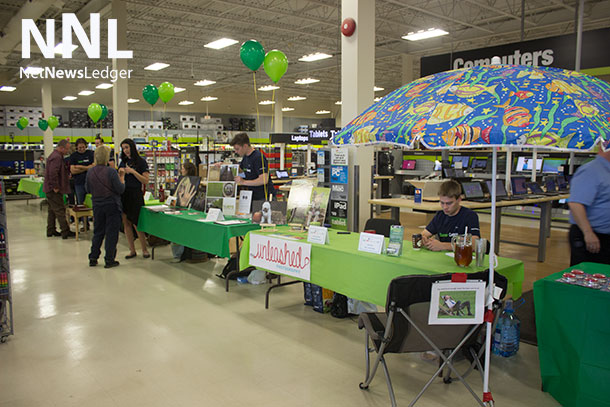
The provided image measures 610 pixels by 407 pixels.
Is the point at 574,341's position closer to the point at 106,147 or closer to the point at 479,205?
the point at 479,205

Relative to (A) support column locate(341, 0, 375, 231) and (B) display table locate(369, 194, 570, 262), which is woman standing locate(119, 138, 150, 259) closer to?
(A) support column locate(341, 0, 375, 231)

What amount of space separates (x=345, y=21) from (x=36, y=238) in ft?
22.1

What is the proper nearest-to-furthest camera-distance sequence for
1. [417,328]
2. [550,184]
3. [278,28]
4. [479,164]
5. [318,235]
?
[417,328] < [318,235] < [550,184] < [479,164] < [278,28]

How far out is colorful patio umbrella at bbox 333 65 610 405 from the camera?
1748 mm

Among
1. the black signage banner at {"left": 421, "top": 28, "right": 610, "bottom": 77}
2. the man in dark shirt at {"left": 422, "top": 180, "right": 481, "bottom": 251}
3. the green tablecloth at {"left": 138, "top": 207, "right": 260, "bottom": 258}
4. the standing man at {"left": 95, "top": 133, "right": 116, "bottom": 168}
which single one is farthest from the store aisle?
the black signage banner at {"left": 421, "top": 28, "right": 610, "bottom": 77}

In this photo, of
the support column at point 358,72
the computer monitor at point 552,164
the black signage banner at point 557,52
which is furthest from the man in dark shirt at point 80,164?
the computer monitor at point 552,164

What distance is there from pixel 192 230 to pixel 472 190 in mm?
3920

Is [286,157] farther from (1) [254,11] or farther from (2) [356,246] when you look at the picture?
(2) [356,246]

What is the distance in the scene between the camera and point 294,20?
1195cm

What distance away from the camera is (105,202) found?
6.00 m

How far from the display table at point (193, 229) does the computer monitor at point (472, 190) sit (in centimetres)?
317

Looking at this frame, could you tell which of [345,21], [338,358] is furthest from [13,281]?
[345,21]

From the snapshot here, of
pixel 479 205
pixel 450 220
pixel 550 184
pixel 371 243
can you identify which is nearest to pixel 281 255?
pixel 371 243

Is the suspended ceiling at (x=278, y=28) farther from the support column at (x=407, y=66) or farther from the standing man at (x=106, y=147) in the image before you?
the standing man at (x=106, y=147)
